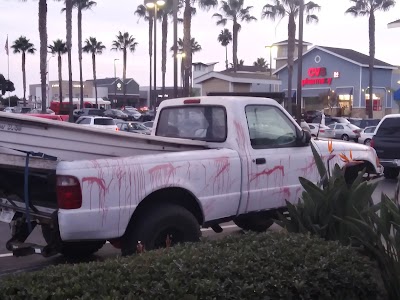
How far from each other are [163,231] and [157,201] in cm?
33

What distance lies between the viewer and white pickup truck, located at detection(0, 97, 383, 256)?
229 inches

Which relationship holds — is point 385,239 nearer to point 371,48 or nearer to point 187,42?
point 187,42

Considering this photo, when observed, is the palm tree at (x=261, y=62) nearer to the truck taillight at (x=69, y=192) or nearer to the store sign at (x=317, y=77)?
the store sign at (x=317, y=77)

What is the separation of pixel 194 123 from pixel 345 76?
5354 centimetres

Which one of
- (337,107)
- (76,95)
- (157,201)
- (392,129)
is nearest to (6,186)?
(157,201)

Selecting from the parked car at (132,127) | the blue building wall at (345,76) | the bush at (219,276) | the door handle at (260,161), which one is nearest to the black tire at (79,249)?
the door handle at (260,161)

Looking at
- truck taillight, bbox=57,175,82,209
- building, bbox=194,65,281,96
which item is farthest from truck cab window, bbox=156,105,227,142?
building, bbox=194,65,281,96

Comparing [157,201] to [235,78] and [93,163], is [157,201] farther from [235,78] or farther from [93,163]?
[235,78]

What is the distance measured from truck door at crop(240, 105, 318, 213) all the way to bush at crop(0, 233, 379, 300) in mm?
2634

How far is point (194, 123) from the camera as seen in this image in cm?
791

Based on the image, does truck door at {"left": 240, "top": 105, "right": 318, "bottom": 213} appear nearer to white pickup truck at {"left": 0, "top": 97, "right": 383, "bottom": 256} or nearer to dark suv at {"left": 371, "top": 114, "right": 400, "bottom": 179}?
white pickup truck at {"left": 0, "top": 97, "right": 383, "bottom": 256}

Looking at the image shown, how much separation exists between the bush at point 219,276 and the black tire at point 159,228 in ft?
5.27

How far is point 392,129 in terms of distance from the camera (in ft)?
53.0

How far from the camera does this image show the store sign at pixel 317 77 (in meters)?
60.4
